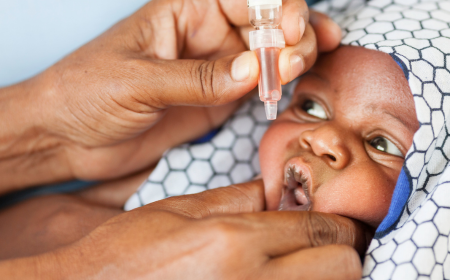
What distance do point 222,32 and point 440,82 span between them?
73 cm

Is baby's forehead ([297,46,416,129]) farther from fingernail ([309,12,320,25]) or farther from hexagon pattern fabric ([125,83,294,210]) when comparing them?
hexagon pattern fabric ([125,83,294,210])

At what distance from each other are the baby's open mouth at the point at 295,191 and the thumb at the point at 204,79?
0.91 feet

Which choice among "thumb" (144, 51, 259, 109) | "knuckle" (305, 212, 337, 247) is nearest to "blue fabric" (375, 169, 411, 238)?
"knuckle" (305, 212, 337, 247)

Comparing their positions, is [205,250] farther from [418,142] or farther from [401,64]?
[401,64]

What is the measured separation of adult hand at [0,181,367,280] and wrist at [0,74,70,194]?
0.58 m

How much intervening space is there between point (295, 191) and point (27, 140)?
3.24 feet

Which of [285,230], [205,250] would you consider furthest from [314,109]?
[205,250]

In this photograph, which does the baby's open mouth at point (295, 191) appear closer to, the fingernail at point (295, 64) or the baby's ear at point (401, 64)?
the fingernail at point (295, 64)

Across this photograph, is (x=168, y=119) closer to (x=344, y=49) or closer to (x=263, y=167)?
(x=263, y=167)

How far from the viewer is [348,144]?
1.03 m

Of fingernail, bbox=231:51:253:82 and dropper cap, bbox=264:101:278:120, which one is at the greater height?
fingernail, bbox=231:51:253:82

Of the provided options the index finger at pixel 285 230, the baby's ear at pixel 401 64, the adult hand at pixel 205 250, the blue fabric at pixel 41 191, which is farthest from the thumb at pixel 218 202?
the blue fabric at pixel 41 191

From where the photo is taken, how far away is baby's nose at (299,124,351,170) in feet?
3.25

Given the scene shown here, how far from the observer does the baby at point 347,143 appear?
3.16ft
